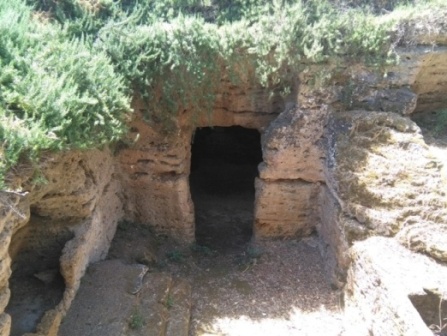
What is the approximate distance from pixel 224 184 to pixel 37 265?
235 inches

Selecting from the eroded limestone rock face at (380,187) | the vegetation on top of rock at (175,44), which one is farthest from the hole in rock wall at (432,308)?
the vegetation on top of rock at (175,44)

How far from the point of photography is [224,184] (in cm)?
1097

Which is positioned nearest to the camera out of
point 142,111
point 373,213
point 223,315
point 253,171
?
point 373,213

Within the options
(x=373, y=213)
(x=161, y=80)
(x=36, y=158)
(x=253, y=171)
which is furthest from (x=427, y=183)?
(x=253, y=171)

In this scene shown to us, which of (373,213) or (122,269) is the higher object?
(373,213)

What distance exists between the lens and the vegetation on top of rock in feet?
17.0

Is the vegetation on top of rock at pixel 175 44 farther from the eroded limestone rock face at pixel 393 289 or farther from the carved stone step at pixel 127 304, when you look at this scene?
the eroded limestone rock face at pixel 393 289

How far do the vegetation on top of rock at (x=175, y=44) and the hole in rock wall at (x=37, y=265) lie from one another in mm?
1236

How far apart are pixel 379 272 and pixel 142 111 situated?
147 inches

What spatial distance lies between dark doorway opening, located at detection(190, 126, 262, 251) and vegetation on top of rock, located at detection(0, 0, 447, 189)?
2581mm

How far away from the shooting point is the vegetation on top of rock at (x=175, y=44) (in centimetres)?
518

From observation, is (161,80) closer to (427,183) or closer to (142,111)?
(142,111)

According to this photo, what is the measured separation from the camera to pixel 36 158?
428 cm

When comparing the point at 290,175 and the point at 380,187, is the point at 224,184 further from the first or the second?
the point at 380,187
